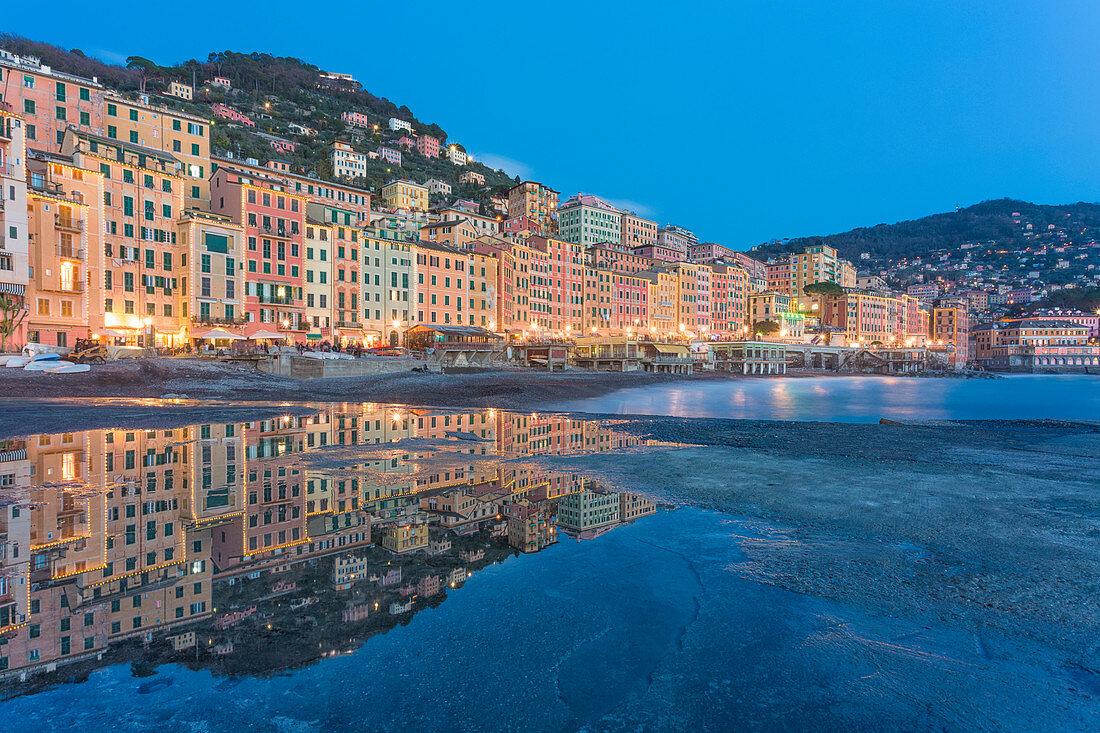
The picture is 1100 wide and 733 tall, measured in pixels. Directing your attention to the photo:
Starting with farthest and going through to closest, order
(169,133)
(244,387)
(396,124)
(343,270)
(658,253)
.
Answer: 1. (396,124)
2. (658,253)
3. (343,270)
4. (169,133)
5. (244,387)

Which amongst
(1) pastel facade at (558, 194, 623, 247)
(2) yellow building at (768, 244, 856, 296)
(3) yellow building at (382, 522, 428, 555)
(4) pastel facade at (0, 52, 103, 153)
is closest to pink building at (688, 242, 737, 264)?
(2) yellow building at (768, 244, 856, 296)

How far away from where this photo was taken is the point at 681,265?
12125 cm

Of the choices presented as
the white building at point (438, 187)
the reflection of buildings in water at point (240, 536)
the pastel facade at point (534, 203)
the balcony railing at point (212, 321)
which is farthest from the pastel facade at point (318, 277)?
the white building at point (438, 187)

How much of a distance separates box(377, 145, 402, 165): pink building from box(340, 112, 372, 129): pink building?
68.4 ft

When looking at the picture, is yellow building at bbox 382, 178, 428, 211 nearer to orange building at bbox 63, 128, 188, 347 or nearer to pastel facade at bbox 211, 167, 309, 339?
pastel facade at bbox 211, 167, 309, 339

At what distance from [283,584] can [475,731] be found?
2.96 meters

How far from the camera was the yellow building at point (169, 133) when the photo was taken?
5469 centimetres

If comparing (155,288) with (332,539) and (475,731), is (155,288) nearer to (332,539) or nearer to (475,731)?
(332,539)

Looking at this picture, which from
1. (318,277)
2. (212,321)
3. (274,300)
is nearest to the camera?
(212,321)

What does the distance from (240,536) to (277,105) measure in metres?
186

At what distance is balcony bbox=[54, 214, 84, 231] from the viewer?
42.7 meters

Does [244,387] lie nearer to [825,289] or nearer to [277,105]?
[825,289]

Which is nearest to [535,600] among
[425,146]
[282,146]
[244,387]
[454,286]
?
[244,387]

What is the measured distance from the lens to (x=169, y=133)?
57.2 m
